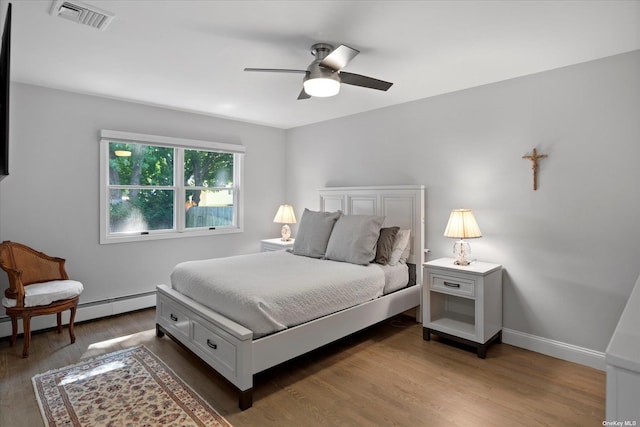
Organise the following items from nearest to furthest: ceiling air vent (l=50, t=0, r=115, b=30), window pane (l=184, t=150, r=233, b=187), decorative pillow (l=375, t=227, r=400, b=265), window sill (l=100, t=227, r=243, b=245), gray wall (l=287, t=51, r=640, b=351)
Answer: ceiling air vent (l=50, t=0, r=115, b=30)
gray wall (l=287, t=51, r=640, b=351)
decorative pillow (l=375, t=227, r=400, b=265)
window sill (l=100, t=227, r=243, b=245)
window pane (l=184, t=150, r=233, b=187)

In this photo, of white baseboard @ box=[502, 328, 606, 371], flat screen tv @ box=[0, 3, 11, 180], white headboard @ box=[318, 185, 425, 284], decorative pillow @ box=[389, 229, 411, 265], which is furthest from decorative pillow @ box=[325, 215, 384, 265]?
flat screen tv @ box=[0, 3, 11, 180]

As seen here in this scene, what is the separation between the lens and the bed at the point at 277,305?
7.59 ft

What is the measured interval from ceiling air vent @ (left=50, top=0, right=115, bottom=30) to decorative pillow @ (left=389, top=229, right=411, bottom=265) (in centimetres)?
300

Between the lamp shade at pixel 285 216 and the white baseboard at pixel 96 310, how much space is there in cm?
187

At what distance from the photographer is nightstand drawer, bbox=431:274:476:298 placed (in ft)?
9.84

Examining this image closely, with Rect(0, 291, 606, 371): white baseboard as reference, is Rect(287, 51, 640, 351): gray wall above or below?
above

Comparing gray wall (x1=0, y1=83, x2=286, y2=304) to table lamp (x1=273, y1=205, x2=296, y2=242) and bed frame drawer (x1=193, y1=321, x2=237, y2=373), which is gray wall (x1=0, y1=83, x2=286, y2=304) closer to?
table lamp (x1=273, y1=205, x2=296, y2=242)

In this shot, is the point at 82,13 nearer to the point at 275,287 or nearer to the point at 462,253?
the point at 275,287

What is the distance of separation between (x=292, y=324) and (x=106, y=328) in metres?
2.27

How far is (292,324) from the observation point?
252cm

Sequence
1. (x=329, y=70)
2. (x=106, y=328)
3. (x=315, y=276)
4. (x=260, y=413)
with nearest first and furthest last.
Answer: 1. (x=260, y=413)
2. (x=329, y=70)
3. (x=315, y=276)
4. (x=106, y=328)

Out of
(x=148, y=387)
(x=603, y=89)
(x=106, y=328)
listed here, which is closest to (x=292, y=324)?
(x=148, y=387)

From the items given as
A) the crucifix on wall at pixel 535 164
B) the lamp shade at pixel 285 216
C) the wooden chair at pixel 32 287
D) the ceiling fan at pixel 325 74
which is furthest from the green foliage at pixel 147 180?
the crucifix on wall at pixel 535 164

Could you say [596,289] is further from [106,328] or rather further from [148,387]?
[106,328]
